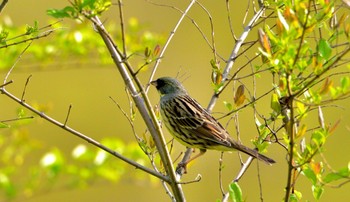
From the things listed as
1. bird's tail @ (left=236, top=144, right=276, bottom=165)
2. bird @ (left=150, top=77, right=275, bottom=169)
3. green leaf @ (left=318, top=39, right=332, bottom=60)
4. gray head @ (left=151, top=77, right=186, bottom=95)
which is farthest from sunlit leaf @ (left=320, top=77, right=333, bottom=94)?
gray head @ (left=151, top=77, right=186, bottom=95)

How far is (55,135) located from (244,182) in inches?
96.6

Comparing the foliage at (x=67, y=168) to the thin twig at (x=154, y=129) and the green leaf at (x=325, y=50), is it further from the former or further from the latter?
the green leaf at (x=325, y=50)

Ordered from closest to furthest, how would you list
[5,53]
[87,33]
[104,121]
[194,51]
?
[5,53] < [87,33] < [104,121] < [194,51]

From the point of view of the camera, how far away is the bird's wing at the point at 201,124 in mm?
3869

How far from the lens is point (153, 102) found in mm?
8594

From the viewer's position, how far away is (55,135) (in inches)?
362

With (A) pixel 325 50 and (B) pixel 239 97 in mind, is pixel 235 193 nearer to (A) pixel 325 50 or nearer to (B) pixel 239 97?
(A) pixel 325 50

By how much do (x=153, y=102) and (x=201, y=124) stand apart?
4673mm

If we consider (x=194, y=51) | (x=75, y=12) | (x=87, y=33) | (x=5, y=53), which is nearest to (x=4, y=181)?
(x=5, y=53)

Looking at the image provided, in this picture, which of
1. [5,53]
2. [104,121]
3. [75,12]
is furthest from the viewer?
[104,121]

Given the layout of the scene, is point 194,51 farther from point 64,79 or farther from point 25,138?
point 25,138

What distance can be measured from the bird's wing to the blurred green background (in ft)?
14.3

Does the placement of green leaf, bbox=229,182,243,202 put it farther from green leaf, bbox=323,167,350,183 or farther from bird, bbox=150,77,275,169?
bird, bbox=150,77,275,169

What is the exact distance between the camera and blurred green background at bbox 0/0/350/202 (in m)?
8.91
